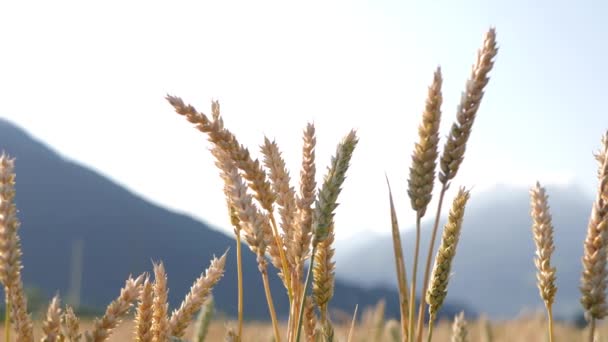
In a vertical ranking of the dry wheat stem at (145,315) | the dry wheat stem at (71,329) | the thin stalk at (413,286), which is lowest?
the dry wheat stem at (71,329)

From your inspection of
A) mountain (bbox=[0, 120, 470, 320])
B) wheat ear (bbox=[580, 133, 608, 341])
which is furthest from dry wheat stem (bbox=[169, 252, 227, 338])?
mountain (bbox=[0, 120, 470, 320])

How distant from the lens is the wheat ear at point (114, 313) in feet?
4.38

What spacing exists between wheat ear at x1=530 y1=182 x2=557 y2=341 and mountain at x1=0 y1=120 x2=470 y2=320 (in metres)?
63.1

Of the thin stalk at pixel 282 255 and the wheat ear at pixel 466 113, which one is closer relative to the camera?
the wheat ear at pixel 466 113

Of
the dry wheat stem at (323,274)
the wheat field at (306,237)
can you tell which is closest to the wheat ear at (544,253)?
the wheat field at (306,237)

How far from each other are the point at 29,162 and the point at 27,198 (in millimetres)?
4035

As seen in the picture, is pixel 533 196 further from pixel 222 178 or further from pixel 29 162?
pixel 29 162

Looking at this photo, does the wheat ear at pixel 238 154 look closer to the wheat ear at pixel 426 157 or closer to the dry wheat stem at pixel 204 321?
the wheat ear at pixel 426 157

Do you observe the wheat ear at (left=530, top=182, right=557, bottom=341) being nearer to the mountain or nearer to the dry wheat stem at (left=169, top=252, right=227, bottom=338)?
the dry wheat stem at (left=169, top=252, right=227, bottom=338)

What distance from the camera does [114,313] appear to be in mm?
1355

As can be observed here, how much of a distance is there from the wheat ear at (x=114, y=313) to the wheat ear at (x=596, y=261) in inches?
33.7

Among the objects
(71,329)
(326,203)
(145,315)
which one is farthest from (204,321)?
(326,203)

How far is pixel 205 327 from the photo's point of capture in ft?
7.61

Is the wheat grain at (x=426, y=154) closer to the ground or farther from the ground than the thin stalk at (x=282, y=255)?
farther from the ground
